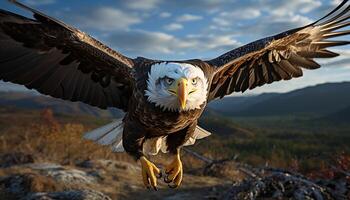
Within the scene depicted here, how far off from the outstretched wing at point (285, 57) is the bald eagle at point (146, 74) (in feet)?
0.04

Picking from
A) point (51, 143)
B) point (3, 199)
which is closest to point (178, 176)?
point (3, 199)

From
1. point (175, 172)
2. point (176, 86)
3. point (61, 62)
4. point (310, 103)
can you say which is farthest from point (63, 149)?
point (310, 103)

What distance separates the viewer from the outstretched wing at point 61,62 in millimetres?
4434

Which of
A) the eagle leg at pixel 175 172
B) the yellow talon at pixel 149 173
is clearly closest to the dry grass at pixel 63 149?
the eagle leg at pixel 175 172

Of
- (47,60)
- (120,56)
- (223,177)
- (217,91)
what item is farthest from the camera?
(223,177)

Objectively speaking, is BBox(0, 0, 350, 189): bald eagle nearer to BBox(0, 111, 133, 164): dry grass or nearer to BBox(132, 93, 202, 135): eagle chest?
BBox(132, 93, 202, 135): eagle chest

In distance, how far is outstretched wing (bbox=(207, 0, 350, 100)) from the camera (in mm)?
5266

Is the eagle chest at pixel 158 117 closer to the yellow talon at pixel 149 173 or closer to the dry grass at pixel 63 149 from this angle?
the yellow talon at pixel 149 173

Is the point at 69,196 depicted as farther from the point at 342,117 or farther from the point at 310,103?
the point at 310,103

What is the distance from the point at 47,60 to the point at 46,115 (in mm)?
14718

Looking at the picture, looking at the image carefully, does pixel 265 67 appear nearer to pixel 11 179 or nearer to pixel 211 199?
pixel 211 199

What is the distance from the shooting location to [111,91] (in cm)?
538

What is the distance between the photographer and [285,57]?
5.91 meters

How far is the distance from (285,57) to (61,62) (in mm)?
2996
